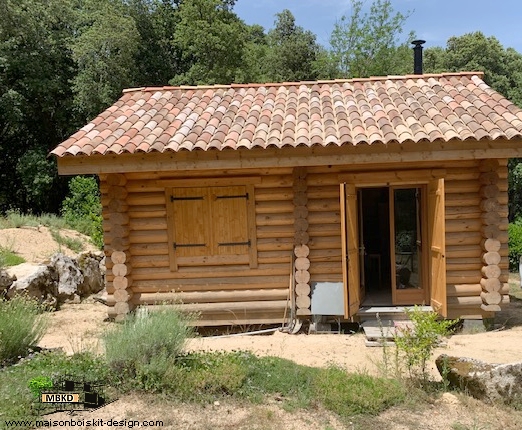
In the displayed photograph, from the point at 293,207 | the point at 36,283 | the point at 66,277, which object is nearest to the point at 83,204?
the point at 66,277

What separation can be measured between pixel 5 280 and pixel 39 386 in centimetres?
554

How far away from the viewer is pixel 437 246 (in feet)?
24.5

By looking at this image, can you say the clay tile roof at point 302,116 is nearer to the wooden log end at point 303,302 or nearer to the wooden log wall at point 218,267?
the wooden log wall at point 218,267

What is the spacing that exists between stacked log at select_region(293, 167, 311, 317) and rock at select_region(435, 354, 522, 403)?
119 inches

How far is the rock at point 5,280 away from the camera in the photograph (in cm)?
935

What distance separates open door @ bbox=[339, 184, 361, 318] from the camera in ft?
24.1

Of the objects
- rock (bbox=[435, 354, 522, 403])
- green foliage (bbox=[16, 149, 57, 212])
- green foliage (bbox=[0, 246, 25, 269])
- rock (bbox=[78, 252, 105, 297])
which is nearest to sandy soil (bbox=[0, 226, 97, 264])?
green foliage (bbox=[0, 246, 25, 269])

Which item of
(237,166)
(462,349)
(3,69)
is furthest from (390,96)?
(3,69)

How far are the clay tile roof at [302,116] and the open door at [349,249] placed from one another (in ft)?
2.92

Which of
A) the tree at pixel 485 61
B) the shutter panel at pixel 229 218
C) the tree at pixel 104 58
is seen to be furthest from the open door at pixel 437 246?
the tree at pixel 104 58

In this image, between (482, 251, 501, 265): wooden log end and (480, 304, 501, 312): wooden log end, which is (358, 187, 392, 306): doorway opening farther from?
(482, 251, 501, 265): wooden log end

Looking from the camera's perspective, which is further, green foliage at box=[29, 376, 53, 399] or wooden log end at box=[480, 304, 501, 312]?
wooden log end at box=[480, 304, 501, 312]

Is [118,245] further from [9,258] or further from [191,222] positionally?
[9,258]

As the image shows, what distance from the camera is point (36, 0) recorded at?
22.2 meters
